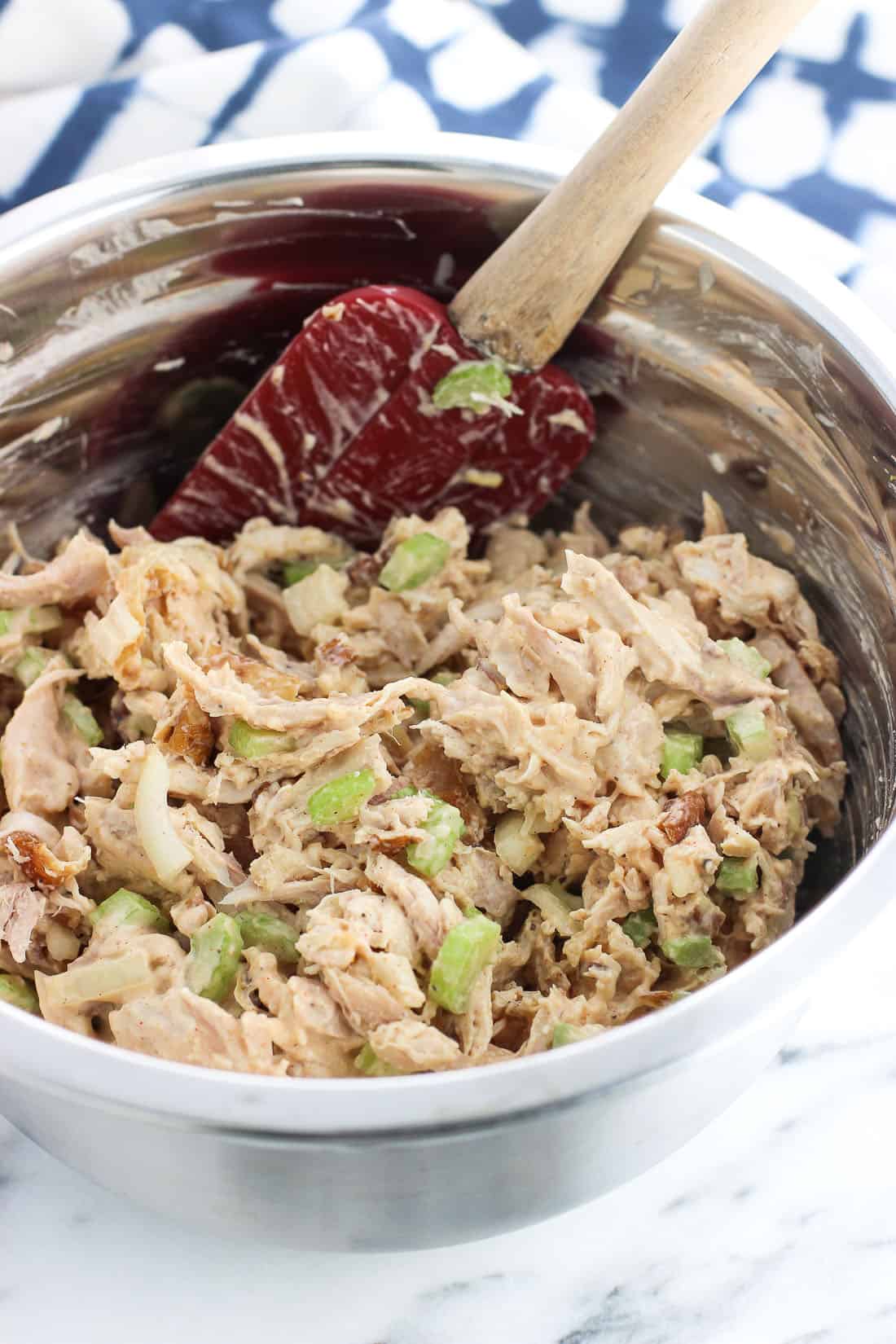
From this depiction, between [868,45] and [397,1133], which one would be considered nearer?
[397,1133]

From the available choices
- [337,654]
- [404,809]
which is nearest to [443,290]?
[337,654]

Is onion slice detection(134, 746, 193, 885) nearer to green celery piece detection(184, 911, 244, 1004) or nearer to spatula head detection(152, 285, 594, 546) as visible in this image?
green celery piece detection(184, 911, 244, 1004)

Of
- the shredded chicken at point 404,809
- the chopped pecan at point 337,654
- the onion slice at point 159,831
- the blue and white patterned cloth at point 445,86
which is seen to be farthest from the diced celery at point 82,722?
the blue and white patterned cloth at point 445,86

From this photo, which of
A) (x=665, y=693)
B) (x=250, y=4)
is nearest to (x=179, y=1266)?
(x=665, y=693)

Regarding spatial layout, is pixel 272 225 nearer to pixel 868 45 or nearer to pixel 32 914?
pixel 32 914

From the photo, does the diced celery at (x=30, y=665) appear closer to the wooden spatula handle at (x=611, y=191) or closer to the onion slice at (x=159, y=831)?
the onion slice at (x=159, y=831)
